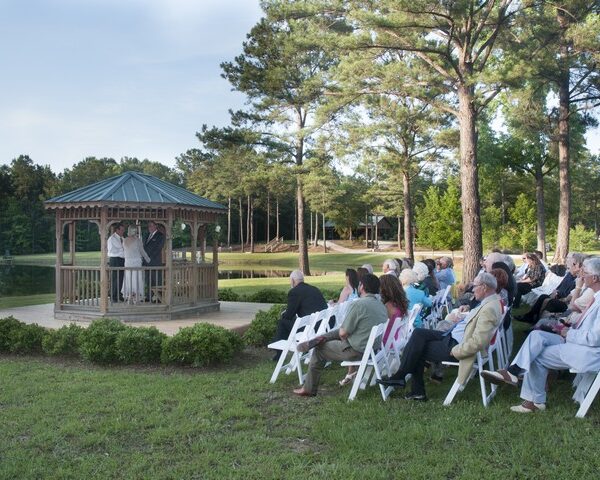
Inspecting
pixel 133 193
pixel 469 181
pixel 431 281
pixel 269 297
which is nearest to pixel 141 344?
pixel 133 193

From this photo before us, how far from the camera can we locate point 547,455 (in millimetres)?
3949

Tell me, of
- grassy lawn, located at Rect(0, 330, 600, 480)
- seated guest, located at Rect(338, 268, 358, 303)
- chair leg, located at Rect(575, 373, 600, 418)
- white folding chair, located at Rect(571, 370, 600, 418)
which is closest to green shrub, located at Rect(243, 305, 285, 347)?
seated guest, located at Rect(338, 268, 358, 303)

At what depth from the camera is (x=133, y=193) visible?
10.8 m

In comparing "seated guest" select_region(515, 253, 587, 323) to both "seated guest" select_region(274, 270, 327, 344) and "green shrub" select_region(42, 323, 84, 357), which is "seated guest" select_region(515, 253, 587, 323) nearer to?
"seated guest" select_region(274, 270, 327, 344)

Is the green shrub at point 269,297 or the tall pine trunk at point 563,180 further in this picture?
the tall pine trunk at point 563,180

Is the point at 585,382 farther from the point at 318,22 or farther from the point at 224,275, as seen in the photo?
the point at 224,275

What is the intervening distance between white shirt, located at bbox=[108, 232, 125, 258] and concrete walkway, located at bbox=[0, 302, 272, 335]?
4.80ft

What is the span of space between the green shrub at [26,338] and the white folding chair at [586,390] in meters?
6.94

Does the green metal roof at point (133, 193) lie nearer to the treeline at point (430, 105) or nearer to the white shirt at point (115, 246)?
the white shirt at point (115, 246)

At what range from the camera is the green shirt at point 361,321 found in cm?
571

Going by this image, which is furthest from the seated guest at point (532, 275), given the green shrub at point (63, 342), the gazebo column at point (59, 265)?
the gazebo column at point (59, 265)

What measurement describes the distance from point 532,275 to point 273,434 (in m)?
9.31

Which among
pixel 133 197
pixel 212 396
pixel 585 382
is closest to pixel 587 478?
pixel 585 382

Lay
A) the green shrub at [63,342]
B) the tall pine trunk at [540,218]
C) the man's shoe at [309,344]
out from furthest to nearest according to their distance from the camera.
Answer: the tall pine trunk at [540,218], the green shrub at [63,342], the man's shoe at [309,344]
